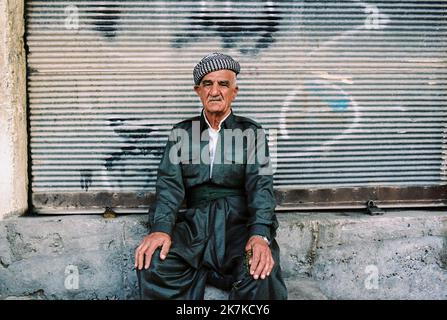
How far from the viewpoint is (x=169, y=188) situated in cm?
369

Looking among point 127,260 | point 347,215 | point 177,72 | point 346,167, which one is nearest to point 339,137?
point 346,167

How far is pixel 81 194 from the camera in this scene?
4.33 meters

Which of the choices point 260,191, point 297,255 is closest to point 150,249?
point 260,191

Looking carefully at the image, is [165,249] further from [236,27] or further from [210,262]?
[236,27]

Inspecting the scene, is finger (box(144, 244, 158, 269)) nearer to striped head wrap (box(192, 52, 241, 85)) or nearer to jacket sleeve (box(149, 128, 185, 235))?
jacket sleeve (box(149, 128, 185, 235))

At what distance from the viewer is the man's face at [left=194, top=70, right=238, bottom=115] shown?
353cm

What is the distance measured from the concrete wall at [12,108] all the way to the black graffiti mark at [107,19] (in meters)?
0.60

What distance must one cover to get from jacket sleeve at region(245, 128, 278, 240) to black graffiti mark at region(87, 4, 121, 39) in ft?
5.11

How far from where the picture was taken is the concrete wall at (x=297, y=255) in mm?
4113

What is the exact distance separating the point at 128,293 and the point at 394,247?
88.7 inches

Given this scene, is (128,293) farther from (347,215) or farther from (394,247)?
(394,247)

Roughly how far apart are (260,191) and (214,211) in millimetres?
376
